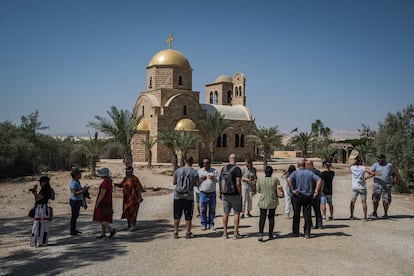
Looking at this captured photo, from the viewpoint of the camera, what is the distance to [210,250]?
6516 mm

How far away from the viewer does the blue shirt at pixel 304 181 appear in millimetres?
7559

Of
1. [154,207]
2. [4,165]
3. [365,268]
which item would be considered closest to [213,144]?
[4,165]

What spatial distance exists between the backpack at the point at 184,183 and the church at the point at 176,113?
21773 mm

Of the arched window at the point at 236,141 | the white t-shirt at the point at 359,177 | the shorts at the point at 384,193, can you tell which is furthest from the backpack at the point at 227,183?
the arched window at the point at 236,141

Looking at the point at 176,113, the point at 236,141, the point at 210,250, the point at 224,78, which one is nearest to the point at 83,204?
the point at 210,250

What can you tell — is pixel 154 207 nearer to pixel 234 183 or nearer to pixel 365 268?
pixel 234 183

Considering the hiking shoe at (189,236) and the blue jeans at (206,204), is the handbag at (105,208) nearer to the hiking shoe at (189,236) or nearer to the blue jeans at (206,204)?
the hiking shoe at (189,236)

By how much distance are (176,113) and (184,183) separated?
25.6 meters

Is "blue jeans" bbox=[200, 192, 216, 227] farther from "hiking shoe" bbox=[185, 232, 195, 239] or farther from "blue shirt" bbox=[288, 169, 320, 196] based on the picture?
"blue shirt" bbox=[288, 169, 320, 196]

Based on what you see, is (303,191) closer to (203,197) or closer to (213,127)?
(203,197)

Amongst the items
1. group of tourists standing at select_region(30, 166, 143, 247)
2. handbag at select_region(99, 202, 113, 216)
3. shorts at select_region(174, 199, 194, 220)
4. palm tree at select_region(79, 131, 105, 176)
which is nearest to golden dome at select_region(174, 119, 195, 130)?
palm tree at select_region(79, 131, 105, 176)

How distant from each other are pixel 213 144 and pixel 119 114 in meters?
14.0

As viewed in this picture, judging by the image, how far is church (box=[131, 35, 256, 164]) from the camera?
104 ft

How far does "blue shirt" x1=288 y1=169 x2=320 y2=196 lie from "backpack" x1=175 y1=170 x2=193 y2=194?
84.4 inches
